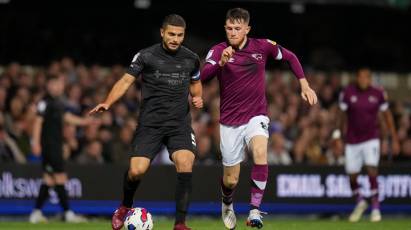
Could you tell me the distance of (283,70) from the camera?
26.9 meters

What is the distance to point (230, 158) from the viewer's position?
14.8 meters

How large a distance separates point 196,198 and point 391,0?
6197mm

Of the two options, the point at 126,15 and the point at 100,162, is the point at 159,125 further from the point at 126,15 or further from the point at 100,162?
the point at 126,15

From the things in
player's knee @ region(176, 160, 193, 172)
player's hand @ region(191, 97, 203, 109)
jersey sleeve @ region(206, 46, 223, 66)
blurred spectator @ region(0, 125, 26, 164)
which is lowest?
blurred spectator @ region(0, 125, 26, 164)

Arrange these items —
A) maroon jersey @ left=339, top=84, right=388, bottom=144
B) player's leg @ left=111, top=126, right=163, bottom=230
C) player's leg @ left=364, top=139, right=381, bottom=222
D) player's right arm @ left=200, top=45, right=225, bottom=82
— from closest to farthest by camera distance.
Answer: player's leg @ left=111, top=126, right=163, bottom=230
player's right arm @ left=200, top=45, right=225, bottom=82
player's leg @ left=364, top=139, right=381, bottom=222
maroon jersey @ left=339, top=84, right=388, bottom=144

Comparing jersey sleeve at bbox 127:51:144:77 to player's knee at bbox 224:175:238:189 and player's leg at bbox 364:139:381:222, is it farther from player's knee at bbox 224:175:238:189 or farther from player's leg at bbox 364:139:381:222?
player's leg at bbox 364:139:381:222

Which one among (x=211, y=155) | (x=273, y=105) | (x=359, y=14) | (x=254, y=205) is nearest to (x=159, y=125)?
(x=254, y=205)

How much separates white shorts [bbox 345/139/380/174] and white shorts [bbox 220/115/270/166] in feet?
15.5

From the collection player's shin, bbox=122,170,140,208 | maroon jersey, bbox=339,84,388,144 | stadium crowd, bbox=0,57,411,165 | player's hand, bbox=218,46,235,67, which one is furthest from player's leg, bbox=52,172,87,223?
player's hand, bbox=218,46,235,67

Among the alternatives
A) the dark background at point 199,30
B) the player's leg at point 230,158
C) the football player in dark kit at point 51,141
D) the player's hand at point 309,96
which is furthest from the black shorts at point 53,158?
the dark background at point 199,30

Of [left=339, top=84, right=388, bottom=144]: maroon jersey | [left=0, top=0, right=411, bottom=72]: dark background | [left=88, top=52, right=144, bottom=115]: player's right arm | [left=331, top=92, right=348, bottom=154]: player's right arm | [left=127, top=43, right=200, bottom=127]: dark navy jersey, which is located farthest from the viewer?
[left=0, top=0, right=411, bottom=72]: dark background

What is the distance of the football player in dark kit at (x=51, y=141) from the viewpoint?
1819cm

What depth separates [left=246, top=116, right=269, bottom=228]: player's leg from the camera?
13.9 metres

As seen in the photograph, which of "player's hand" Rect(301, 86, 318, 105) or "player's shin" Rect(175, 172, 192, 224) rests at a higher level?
"player's hand" Rect(301, 86, 318, 105)
